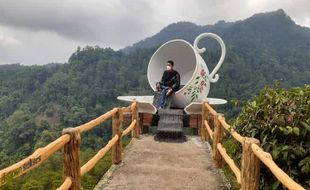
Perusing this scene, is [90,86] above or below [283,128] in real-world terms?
below

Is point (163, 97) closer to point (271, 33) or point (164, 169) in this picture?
point (164, 169)

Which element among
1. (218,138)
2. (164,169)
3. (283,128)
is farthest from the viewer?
(218,138)

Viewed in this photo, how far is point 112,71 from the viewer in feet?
214

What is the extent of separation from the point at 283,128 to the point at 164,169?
2.19m

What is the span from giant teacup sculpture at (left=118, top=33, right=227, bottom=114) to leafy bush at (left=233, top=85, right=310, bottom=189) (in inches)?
153

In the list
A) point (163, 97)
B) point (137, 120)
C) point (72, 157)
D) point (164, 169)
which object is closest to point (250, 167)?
point (72, 157)

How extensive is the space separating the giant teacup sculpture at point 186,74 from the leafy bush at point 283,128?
3892mm

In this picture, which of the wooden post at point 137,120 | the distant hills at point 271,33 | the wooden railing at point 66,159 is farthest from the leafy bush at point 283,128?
the distant hills at point 271,33

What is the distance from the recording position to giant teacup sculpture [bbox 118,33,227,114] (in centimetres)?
789

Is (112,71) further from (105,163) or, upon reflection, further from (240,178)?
(240,178)

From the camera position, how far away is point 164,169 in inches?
197

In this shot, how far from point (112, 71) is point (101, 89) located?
763 cm

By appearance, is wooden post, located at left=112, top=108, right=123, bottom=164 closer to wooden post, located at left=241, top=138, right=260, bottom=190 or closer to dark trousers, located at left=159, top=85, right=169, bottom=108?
wooden post, located at left=241, top=138, right=260, bottom=190

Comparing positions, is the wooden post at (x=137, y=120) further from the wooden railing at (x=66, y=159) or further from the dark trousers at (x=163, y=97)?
the wooden railing at (x=66, y=159)
